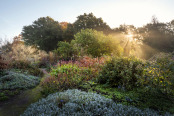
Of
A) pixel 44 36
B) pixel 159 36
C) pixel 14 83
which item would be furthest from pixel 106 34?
pixel 14 83

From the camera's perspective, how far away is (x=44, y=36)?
78.4ft

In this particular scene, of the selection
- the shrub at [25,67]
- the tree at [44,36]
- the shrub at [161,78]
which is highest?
the tree at [44,36]

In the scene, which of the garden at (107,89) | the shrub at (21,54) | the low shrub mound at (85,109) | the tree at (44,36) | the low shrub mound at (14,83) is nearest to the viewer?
the low shrub mound at (85,109)

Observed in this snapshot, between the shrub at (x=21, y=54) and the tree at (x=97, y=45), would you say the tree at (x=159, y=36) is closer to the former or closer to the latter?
the tree at (x=97, y=45)

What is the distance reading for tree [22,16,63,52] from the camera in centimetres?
2334

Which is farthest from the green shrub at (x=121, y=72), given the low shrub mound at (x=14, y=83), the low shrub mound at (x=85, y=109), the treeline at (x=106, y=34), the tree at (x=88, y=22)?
the tree at (x=88, y=22)

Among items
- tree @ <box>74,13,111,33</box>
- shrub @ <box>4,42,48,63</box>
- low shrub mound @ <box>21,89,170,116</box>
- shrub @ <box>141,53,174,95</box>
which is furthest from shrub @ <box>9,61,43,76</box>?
tree @ <box>74,13,111,33</box>

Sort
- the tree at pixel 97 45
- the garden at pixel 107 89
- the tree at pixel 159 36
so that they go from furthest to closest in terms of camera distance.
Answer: the tree at pixel 159 36 < the tree at pixel 97 45 < the garden at pixel 107 89

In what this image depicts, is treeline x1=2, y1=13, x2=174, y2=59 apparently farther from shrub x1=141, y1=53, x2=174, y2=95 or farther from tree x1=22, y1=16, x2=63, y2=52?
shrub x1=141, y1=53, x2=174, y2=95

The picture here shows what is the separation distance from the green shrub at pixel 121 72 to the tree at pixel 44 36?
19.5 metres

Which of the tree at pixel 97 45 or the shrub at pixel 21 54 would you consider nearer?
the shrub at pixel 21 54

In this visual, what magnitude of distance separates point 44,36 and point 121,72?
22.1 metres

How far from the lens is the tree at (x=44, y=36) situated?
23.3m

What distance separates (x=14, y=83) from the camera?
545 centimetres
